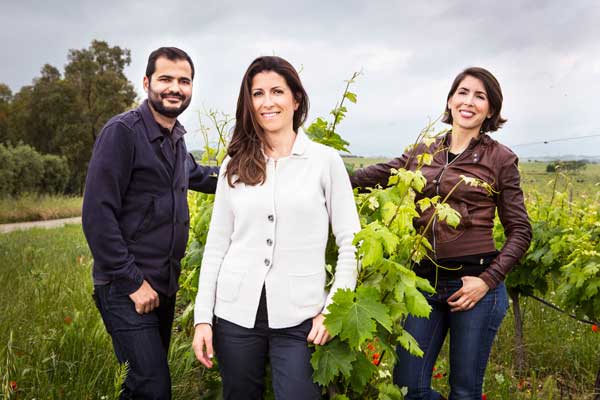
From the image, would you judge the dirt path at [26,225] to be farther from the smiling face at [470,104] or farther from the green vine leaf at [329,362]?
the green vine leaf at [329,362]

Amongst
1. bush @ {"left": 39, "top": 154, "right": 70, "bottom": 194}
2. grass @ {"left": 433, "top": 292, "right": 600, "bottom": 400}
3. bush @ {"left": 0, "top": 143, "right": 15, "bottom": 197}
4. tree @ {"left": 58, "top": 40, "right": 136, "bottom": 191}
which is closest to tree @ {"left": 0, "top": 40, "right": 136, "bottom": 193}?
tree @ {"left": 58, "top": 40, "right": 136, "bottom": 191}

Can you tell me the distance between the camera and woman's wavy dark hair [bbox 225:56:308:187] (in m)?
2.24

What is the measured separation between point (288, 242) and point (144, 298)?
0.88 m

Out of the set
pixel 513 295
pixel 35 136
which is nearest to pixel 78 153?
pixel 35 136

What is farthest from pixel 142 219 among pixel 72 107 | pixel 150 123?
pixel 72 107

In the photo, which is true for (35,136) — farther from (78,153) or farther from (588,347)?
(588,347)

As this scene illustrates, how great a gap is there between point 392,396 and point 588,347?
3376mm

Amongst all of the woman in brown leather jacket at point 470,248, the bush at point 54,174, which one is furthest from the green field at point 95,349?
the bush at point 54,174

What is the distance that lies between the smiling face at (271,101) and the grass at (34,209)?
19.9m

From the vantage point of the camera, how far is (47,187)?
1177 inches

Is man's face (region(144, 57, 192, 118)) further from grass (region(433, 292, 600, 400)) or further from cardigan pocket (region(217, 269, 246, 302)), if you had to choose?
grass (region(433, 292, 600, 400))

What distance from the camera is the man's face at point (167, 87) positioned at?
9.03 ft

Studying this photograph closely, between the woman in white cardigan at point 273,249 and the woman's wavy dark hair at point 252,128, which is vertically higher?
the woman's wavy dark hair at point 252,128

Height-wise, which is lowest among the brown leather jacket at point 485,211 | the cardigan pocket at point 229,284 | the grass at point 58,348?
the grass at point 58,348
